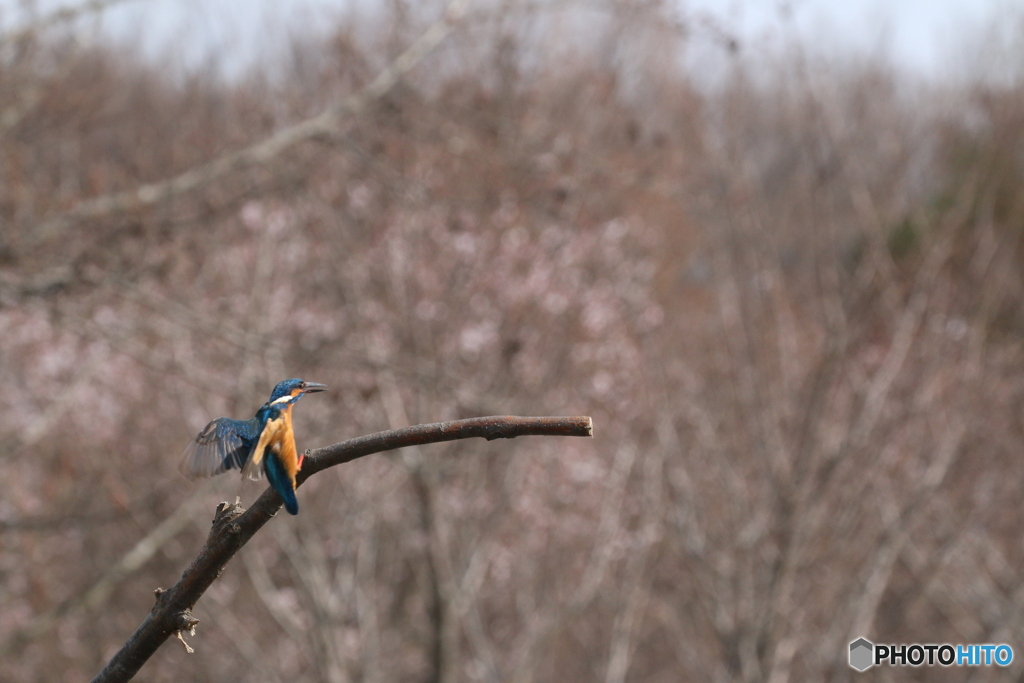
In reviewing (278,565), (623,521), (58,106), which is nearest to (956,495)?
(623,521)

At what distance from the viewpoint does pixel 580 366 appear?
28.2 ft

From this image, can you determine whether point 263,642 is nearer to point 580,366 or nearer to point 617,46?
point 580,366

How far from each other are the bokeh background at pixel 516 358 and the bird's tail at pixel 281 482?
391 centimetres

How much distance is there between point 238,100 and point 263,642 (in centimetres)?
595

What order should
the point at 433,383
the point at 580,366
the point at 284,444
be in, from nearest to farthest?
the point at 284,444 < the point at 433,383 < the point at 580,366

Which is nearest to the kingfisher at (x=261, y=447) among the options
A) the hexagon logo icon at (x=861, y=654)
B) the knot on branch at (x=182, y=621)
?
the knot on branch at (x=182, y=621)

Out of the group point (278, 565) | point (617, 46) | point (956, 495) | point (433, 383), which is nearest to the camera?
point (433, 383)

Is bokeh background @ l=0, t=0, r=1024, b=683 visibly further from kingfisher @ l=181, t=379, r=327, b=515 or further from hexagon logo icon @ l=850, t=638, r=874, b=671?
kingfisher @ l=181, t=379, r=327, b=515

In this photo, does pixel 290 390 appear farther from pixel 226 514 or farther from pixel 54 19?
pixel 54 19

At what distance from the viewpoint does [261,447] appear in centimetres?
100

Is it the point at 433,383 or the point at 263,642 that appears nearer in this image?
the point at 433,383

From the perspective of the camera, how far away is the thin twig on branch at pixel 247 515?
2.93ft
